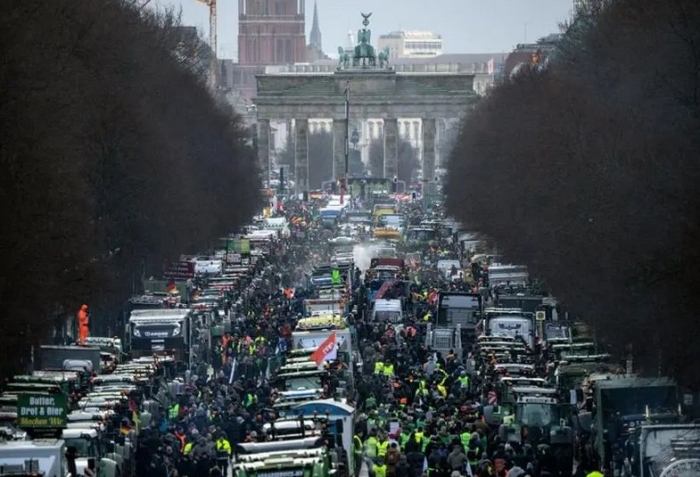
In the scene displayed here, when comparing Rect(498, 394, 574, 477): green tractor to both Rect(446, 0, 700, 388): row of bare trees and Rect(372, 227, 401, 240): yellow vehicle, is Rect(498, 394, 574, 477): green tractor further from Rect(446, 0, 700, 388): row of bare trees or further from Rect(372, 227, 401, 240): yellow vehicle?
Rect(372, 227, 401, 240): yellow vehicle

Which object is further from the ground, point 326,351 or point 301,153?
point 326,351

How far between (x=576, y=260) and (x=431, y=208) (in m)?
88.2

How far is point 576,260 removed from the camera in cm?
5806

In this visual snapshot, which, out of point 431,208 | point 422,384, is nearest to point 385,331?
point 422,384

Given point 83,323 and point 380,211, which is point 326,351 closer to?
point 83,323

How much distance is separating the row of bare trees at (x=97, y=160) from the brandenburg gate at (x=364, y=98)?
66.6 metres

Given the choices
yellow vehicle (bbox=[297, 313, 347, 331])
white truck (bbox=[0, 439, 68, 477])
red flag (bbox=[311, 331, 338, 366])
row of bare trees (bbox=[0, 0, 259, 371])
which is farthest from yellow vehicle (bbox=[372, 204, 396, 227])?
white truck (bbox=[0, 439, 68, 477])

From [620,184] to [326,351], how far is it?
8234mm

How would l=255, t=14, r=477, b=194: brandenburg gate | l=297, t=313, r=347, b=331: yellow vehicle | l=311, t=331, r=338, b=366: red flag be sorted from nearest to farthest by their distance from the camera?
l=311, t=331, r=338, b=366: red flag → l=297, t=313, r=347, b=331: yellow vehicle → l=255, t=14, r=477, b=194: brandenburg gate

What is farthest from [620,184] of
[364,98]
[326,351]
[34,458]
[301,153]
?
[301,153]

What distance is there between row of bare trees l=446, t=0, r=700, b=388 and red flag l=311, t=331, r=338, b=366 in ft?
16.0

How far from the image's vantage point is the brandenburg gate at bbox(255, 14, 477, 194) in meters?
189

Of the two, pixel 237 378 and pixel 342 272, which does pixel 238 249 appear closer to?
pixel 342 272

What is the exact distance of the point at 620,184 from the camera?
56781 millimetres
